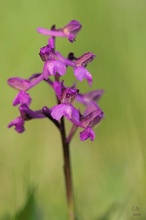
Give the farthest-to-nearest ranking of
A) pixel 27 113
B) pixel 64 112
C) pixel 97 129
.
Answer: pixel 97 129
pixel 27 113
pixel 64 112

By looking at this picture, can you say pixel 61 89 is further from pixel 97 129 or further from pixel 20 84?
pixel 97 129

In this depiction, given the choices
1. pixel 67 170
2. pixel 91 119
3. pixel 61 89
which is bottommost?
pixel 67 170

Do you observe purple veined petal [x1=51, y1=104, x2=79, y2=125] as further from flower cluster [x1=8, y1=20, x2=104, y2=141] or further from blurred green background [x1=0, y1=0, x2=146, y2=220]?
blurred green background [x1=0, y1=0, x2=146, y2=220]

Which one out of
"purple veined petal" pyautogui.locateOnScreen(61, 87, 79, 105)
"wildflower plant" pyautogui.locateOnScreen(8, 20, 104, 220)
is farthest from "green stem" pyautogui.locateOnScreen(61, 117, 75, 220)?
"purple veined petal" pyautogui.locateOnScreen(61, 87, 79, 105)

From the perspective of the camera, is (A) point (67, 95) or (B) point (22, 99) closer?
(A) point (67, 95)

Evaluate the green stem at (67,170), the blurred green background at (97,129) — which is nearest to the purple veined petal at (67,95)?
the green stem at (67,170)

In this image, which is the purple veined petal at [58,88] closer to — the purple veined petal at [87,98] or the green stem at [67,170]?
the green stem at [67,170]

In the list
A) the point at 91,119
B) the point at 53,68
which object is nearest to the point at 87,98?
the point at 91,119
